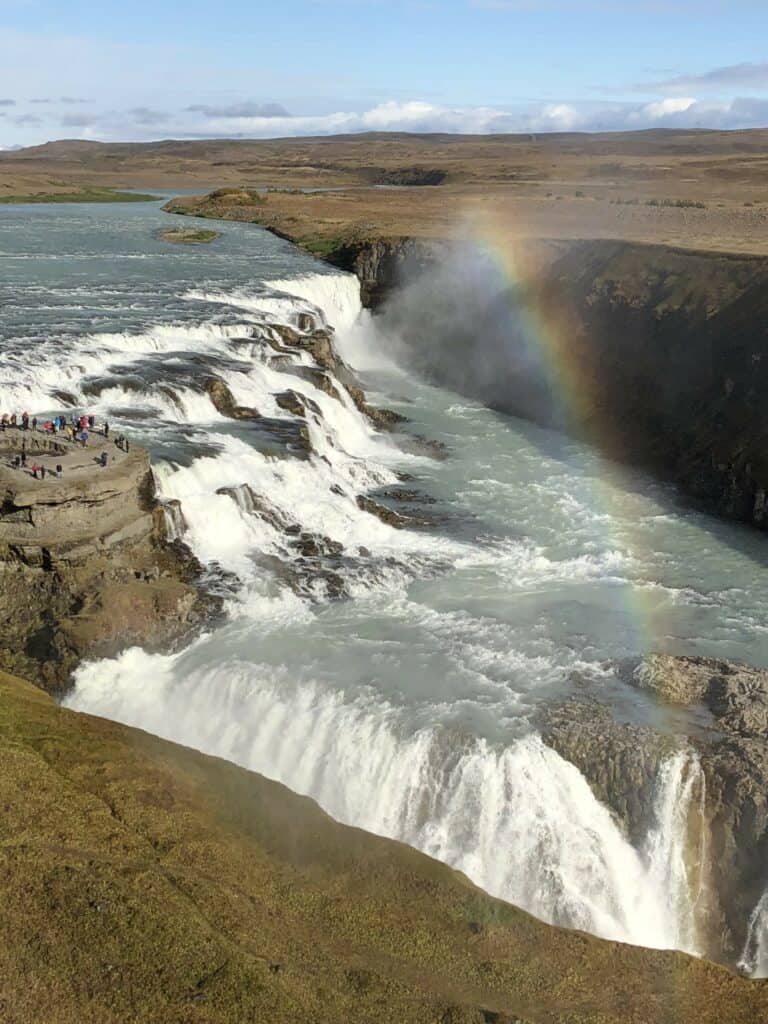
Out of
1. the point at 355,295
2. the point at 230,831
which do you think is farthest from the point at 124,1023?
the point at 355,295

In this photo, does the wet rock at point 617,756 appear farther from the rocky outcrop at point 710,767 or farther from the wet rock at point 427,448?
the wet rock at point 427,448

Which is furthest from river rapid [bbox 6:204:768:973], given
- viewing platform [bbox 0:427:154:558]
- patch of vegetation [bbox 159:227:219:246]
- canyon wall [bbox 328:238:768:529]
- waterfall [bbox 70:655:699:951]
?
patch of vegetation [bbox 159:227:219:246]

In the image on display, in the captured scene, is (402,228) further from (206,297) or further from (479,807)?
(479,807)

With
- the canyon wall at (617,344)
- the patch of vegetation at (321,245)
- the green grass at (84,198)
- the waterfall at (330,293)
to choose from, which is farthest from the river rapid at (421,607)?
the green grass at (84,198)

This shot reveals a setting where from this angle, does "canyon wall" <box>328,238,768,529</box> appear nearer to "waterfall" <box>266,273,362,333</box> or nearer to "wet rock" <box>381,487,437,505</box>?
"waterfall" <box>266,273,362,333</box>

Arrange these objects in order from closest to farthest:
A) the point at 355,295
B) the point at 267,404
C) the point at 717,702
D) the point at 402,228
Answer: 1. the point at 717,702
2. the point at 267,404
3. the point at 355,295
4. the point at 402,228
